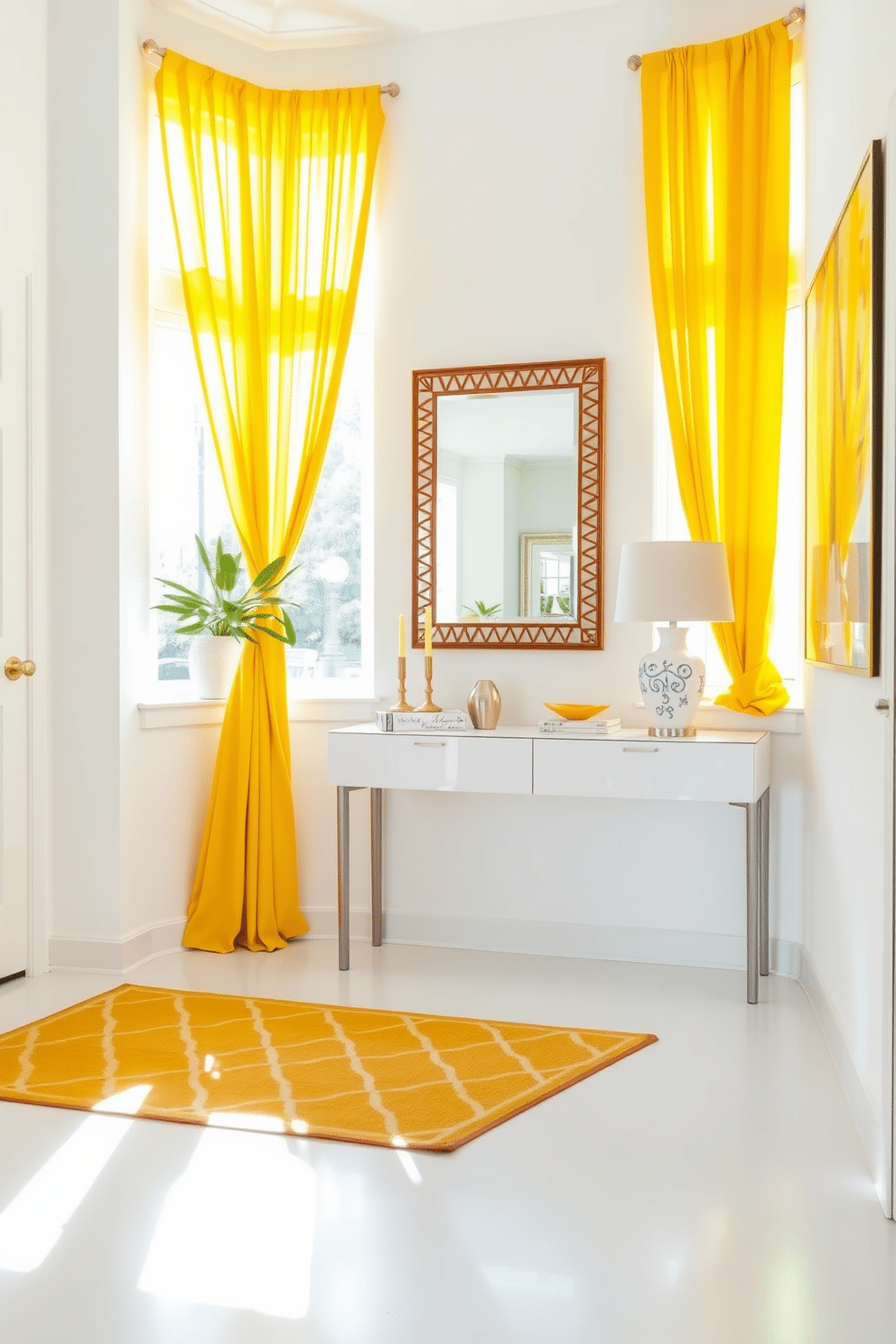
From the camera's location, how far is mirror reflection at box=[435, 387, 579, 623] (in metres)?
4.11

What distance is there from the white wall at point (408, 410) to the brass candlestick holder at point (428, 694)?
17 centimetres

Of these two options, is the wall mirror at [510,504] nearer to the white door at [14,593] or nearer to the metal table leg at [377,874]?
the metal table leg at [377,874]

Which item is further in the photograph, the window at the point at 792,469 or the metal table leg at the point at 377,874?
the metal table leg at the point at 377,874

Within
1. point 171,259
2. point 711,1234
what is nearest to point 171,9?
point 171,259

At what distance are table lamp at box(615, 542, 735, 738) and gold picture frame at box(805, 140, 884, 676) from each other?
0.28 m

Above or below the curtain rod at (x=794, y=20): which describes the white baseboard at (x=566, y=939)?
below

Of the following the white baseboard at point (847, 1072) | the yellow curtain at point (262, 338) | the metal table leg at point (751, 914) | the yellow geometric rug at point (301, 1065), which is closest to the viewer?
the white baseboard at point (847, 1072)

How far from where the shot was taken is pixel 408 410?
4.32 m

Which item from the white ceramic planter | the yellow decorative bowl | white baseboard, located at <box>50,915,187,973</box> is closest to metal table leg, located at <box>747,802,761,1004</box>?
the yellow decorative bowl

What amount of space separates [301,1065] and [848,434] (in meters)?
1.97

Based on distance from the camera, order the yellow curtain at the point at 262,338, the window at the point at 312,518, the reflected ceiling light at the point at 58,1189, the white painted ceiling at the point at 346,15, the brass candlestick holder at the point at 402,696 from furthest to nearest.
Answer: the window at the point at 312,518 < the yellow curtain at the point at 262,338 < the white painted ceiling at the point at 346,15 < the brass candlestick holder at the point at 402,696 < the reflected ceiling light at the point at 58,1189

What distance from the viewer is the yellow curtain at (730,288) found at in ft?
12.6

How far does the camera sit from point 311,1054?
3062 mm

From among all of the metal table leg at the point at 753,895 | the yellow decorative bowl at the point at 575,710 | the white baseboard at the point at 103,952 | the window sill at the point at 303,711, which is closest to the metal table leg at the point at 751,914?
the metal table leg at the point at 753,895
